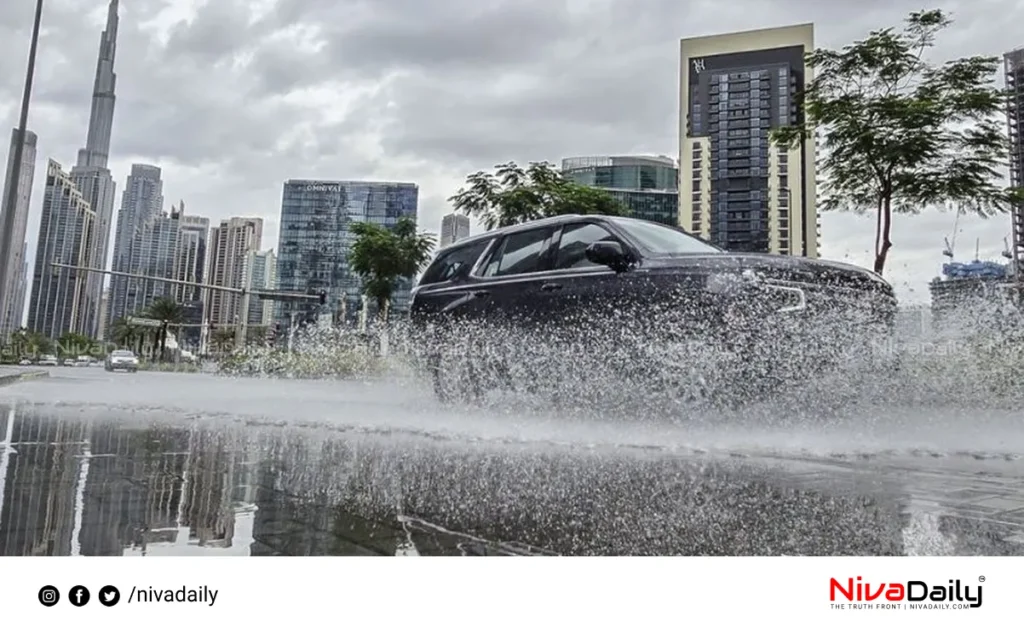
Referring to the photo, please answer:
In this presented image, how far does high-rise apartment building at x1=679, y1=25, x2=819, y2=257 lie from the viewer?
3.49 m

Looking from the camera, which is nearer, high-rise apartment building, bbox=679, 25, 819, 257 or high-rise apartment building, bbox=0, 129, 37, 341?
high-rise apartment building, bbox=0, 129, 37, 341

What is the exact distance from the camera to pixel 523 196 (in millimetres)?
4898

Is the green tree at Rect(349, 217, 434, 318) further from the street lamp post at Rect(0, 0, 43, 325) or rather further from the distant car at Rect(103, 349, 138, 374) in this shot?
the street lamp post at Rect(0, 0, 43, 325)

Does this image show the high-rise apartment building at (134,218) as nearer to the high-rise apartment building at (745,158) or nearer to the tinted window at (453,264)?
the tinted window at (453,264)

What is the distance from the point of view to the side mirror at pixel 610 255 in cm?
321

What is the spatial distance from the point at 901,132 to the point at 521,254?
2.37m

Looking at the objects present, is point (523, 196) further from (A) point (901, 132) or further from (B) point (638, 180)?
(A) point (901, 132)
